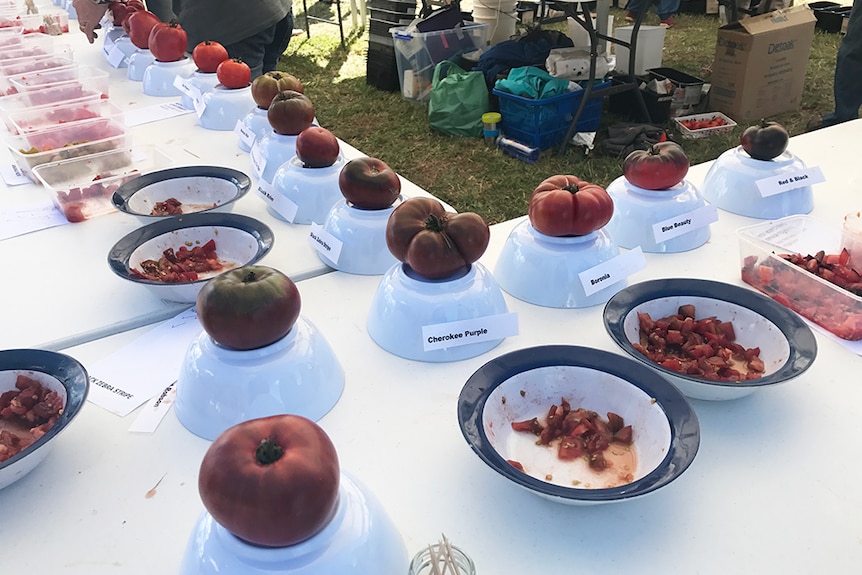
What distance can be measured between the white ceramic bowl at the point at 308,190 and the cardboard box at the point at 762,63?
10.2 ft

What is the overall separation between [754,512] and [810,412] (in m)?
0.24

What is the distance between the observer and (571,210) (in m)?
1.20

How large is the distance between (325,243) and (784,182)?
3.34ft

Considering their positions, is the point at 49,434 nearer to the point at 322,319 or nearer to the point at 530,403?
the point at 322,319

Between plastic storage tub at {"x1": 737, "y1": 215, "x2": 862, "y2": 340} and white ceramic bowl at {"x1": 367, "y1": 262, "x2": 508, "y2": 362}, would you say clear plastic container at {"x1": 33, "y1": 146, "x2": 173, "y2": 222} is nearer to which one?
white ceramic bowl at {"x1": 367, "y1": 262, "x2": 508, "y2": 362}

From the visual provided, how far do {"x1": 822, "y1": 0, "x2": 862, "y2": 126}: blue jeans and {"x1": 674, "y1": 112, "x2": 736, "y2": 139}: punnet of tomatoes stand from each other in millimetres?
518

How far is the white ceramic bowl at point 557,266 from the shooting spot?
1228mm

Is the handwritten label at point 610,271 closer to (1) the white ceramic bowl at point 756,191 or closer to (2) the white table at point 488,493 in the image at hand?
(2) the white table at point 488,493

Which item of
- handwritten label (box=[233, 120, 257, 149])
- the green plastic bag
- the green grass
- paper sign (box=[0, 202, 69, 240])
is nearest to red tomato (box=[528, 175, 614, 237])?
handwritten label (box=[233, 120, 257, 149])

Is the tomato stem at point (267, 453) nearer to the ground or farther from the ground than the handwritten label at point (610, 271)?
farther from the ground

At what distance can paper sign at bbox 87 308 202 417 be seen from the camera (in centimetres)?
108

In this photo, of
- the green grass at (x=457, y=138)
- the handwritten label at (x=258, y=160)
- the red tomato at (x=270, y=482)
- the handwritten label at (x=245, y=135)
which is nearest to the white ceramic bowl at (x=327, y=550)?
the red tomato at (x=270, y=482)

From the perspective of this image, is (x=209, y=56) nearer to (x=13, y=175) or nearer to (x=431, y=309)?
(x=13, y=175)

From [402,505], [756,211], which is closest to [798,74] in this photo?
[756,211]
